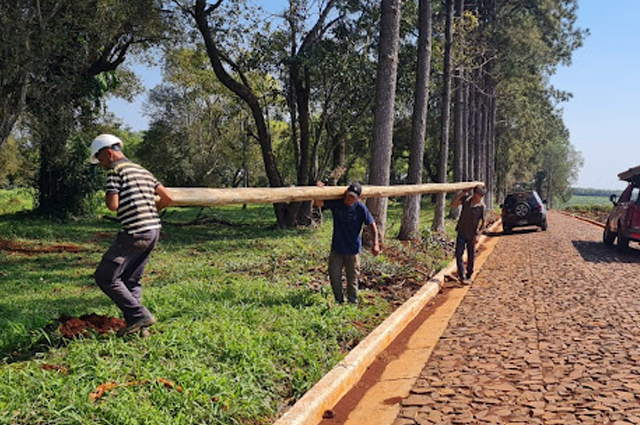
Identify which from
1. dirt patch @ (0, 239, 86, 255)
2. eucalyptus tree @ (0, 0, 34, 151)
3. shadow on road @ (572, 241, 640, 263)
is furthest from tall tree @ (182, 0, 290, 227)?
shadow on road @ (572, 241, 640, 263)

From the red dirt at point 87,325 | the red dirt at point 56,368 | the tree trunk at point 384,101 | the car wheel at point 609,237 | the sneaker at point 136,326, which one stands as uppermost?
the tree trunk at point 384,101

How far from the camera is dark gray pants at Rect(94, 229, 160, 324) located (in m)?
4.71

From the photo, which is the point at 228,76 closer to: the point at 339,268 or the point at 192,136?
the point at 339,268

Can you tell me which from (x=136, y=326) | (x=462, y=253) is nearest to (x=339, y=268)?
(x=136, y=326)

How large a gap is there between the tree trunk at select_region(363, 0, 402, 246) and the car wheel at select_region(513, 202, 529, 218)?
10.8m

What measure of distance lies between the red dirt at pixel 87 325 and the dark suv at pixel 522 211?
1817 cm

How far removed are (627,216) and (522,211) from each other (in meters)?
7.20

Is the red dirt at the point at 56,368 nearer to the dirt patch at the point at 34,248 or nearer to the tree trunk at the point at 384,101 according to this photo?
the tree trunk at the point at 384,101

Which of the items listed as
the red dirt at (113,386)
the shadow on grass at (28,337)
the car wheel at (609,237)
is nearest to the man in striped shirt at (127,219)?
the shadow on grass at (28,337)

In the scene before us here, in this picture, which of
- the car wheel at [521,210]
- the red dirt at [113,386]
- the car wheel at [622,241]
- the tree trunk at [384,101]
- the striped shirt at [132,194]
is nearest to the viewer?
the red dirt at [113,386]

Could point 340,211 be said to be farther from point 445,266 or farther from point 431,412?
point 445,266

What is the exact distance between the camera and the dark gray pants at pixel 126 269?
15.5 feet

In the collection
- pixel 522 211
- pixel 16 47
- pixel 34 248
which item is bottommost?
pixel 34 248

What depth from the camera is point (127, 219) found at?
478cm
